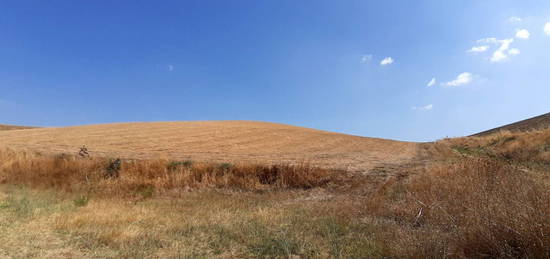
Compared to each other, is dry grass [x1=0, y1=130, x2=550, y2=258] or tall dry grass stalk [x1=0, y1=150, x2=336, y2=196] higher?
tall dry grass stalk [x1=0, y1=150, x2=336, y2=196]

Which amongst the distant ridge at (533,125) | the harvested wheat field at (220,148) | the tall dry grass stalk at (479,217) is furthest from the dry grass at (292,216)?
the distant ridge at (533,125)

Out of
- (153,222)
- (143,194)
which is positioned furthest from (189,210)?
(143,194)

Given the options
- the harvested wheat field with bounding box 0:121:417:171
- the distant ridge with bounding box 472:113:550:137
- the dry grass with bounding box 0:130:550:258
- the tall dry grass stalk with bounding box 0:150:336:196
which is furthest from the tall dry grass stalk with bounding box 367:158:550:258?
the distant ridge with bounding box 472:113:550:137

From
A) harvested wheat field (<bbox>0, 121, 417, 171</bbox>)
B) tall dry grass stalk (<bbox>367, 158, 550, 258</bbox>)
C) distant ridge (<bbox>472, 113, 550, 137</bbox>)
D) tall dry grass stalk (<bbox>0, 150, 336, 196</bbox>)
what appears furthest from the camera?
distant ridge (<bbox>472, 113, 550, 137</bbox>)

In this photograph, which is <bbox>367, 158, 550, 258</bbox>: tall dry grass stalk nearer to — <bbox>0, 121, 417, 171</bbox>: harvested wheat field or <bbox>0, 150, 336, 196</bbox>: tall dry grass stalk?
<bbox>0, 150, 336, 196</bbox>: tall dry grass stalk

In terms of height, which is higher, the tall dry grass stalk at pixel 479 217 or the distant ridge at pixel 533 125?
the distant ridge at pixel 533 125

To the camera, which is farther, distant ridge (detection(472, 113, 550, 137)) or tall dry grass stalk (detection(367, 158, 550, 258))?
distant ridge (detection(472, 113, 550, 137))

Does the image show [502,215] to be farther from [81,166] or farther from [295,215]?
[81,166]

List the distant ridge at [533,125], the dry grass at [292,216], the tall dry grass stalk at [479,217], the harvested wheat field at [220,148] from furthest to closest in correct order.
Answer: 1. the distant ridge at [533,125]
2. the harvested wheat field at [220,148]
3. the dry grass at [292,216]
4. the tall dry grass stalk at [479,217]

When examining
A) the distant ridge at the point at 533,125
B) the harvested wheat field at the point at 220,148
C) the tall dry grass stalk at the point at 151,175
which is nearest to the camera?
the tall dry grass stalk at the point at 151,175

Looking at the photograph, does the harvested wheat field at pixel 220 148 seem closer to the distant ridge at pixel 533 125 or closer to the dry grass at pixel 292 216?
the dry grass at pixel 292 216

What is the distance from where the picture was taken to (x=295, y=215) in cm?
718

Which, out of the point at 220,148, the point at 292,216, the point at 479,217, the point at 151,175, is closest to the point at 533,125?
the point at 220,148

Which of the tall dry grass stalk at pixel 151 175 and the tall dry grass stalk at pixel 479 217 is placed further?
the tall dry grass stalk at pixel 151 175
